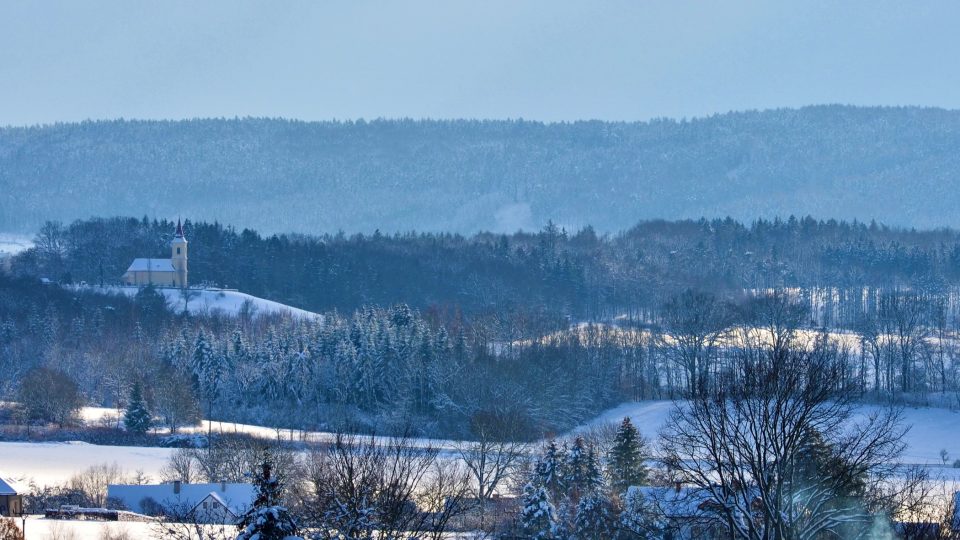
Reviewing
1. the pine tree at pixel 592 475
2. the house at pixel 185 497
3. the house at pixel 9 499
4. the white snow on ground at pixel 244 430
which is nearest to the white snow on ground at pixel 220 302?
the white snow on ground at pixel 244 430

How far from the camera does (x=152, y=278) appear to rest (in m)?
158

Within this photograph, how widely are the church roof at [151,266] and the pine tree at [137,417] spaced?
210 ft

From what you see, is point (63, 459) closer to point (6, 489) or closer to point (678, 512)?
point (6, 489)

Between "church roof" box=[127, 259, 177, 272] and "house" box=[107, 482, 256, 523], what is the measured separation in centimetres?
9408

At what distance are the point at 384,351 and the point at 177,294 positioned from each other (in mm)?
42843

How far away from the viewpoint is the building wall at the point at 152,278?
157500mm

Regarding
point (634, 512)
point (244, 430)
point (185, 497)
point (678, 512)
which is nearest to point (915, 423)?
point (244, 430)

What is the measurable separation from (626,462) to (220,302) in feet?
286

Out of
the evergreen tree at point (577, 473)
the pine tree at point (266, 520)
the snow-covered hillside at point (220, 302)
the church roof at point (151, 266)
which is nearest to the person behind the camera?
the pine tree at point (266, 520)

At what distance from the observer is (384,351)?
365 feet

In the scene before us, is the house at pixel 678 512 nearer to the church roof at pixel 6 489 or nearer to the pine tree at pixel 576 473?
the pine tree at pixel 576 473

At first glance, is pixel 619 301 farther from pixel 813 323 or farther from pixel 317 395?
pixel 317 395

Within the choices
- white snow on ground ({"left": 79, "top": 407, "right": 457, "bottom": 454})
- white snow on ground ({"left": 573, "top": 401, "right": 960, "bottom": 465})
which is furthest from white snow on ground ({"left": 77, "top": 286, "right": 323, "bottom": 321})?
white snow on ground ({"left": 573, "top": 401, "right": 960, "bottom": 465})

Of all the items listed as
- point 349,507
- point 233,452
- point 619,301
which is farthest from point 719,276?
Result: point 349,507
